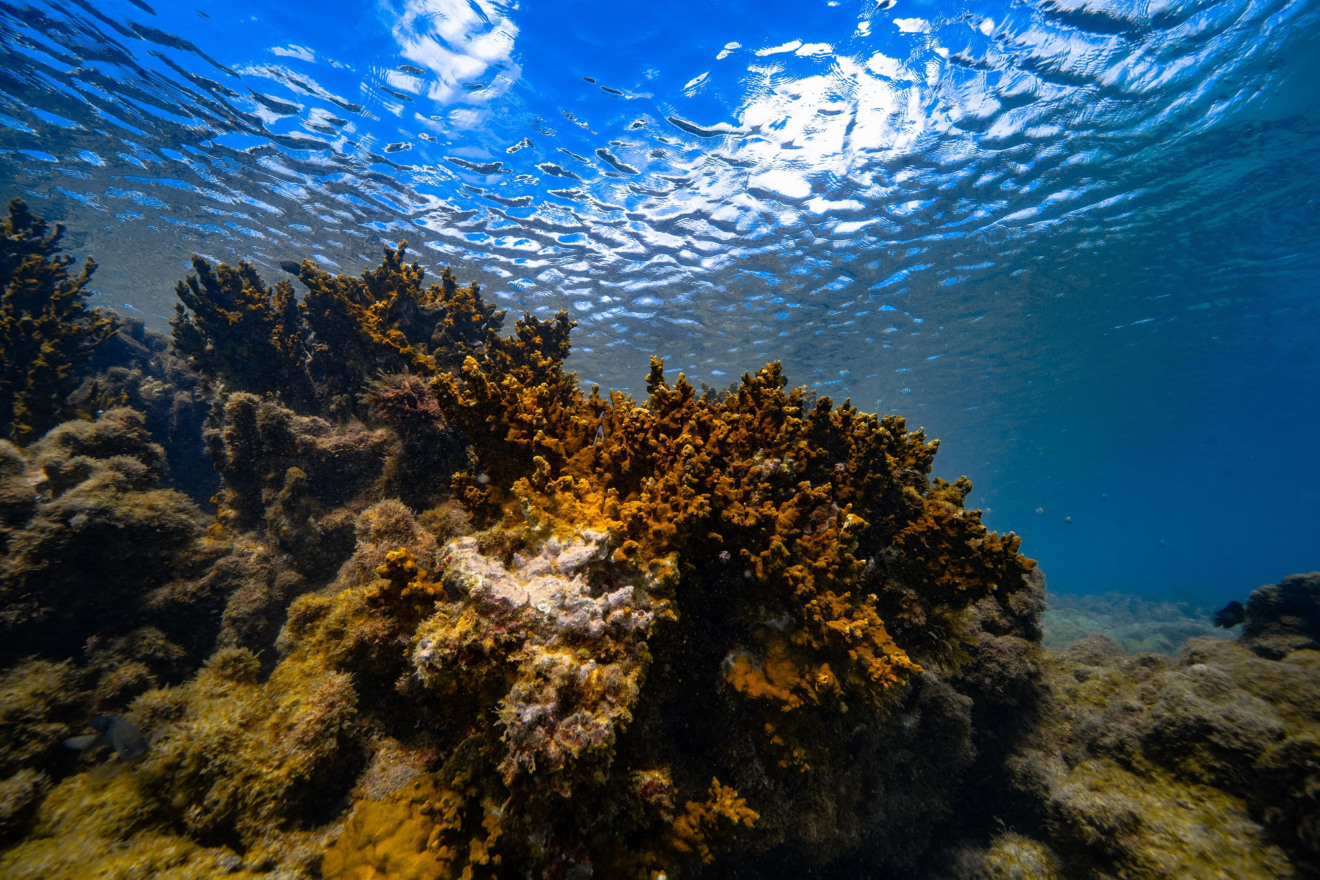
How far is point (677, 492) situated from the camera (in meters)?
3.12

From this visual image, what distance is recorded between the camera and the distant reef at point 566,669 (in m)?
2.24

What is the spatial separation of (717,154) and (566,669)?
1473 cm

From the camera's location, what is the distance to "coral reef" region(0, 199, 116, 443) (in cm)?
637

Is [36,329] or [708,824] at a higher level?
[36,329]

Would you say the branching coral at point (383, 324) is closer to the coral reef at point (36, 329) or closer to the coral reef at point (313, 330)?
the coral reef at point (313, 330)

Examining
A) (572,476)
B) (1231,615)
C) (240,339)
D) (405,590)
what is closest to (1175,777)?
(572,476)

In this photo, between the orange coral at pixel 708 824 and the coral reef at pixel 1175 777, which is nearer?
the orange coral at pixel 708 824

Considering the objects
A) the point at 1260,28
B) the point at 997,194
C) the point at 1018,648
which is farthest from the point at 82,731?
the point at 1260,28

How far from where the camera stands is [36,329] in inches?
274

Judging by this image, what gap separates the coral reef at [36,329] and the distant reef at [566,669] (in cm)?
9

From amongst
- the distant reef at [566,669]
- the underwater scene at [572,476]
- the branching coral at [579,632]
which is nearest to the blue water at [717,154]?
the underwater scene at [572,476]

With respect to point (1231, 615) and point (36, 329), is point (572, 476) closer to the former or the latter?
point (36, 329)

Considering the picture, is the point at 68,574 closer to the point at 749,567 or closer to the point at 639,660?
the point at 639,660

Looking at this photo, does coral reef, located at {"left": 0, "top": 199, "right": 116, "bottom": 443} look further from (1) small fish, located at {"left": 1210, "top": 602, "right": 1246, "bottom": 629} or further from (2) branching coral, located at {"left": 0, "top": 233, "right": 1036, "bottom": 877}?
(1) small fish, located at {"left": 1210, "top": 602, "right": 1246, "bottom": 629}
